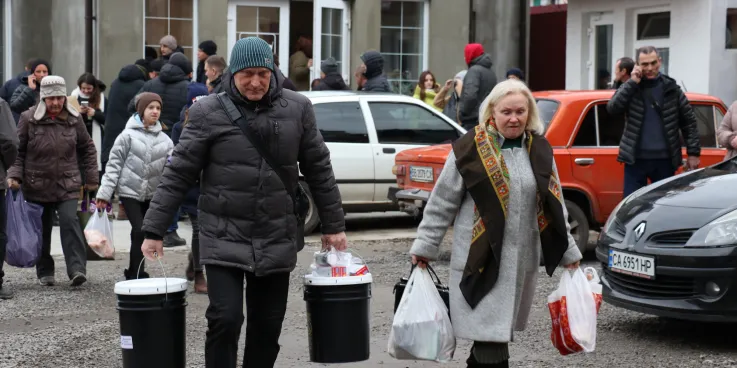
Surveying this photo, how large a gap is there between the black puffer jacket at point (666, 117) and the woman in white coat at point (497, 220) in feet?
17.0

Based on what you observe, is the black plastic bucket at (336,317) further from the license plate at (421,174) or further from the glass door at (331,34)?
the glass door at (331,34)

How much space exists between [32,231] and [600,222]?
16.9ft

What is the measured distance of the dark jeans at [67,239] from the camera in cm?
1009

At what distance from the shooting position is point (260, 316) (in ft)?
19.0

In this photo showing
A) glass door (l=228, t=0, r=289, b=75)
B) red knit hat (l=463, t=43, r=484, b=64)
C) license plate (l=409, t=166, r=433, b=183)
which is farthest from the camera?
glass door (l=228, t=0, r=289, b=75)

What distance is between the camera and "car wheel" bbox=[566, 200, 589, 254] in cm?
1118

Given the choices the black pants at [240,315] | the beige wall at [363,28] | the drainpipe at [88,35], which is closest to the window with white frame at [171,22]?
the drainpipe at [88,35]

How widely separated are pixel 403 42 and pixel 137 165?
39.5ft

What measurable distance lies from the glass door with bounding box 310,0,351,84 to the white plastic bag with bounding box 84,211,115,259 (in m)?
10.8

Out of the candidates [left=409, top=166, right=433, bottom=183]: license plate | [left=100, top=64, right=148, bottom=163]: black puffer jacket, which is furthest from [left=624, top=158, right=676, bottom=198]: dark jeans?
[left=100, top=64, right=148, bottom=163]: black puffer jacket

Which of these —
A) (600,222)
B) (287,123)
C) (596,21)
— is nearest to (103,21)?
(596,21)

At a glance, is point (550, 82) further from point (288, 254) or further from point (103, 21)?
point (288, 254)

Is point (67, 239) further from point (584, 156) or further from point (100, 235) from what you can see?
point (584, 156)

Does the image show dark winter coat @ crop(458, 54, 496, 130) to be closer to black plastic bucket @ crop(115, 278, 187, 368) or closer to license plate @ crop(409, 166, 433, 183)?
license plate @ crop(409, 166, 433, 183)
